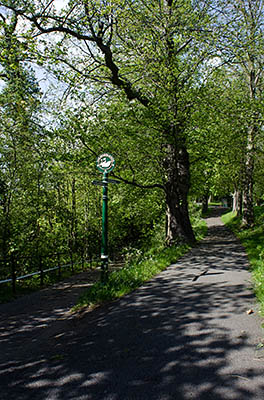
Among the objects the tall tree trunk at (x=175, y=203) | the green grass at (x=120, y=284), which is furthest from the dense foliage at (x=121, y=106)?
the green grass at (x=120, y=284)

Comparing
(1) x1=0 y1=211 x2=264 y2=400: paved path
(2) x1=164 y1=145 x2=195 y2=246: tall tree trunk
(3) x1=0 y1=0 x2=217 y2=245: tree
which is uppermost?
(3) x1=0 y1=0 x2=217 y2=245: tree

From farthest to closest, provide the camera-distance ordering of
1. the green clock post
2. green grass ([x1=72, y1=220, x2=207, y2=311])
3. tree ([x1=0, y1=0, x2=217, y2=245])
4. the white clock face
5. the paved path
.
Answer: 1. tree ([x1=0, y1=0, x2=217, y2=245])
2. the white clock face
3. the green clock post
4. green grass ([x1=72, y1=220, x2=207, y2=311])
5. the paved path

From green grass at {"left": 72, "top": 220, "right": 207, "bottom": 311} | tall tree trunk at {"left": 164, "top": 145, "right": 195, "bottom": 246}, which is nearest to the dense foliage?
tall tree trunk at {"left": 164, "top": 145, "right": 195, "bottom": 246}

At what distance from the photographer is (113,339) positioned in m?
4.09

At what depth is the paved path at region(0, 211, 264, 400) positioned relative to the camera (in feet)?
9.33

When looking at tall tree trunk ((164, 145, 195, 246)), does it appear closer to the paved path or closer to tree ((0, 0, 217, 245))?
tree ((0, 0, 217, 245))

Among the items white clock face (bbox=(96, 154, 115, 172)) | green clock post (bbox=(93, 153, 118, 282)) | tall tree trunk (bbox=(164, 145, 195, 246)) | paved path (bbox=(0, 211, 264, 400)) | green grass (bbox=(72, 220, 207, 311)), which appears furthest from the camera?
tall tree trunk (bbox=(164, 145, 195, 246))

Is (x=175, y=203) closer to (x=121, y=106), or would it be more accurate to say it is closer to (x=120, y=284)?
(x=121, y=106)

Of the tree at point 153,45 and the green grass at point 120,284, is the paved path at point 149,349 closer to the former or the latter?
the green grass at point 120,284

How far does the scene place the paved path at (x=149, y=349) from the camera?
2.84m

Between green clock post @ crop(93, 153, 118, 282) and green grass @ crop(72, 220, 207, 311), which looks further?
green clock post @ crop(93, 153, 118, 282)

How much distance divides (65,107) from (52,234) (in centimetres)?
533

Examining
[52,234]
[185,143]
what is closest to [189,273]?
[185,143]

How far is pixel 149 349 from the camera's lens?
11.9ft
